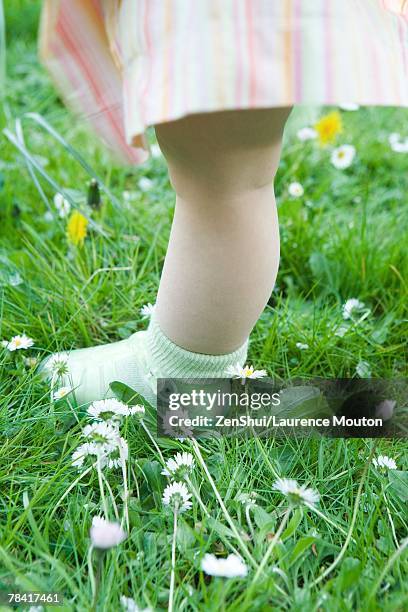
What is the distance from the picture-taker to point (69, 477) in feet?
3.09

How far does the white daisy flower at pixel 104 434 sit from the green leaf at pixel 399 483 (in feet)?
1.14

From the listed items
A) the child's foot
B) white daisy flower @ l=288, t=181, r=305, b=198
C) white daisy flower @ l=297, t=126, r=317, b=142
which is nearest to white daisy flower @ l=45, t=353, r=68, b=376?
the child's foot

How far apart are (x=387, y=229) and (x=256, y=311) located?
0.65 metres

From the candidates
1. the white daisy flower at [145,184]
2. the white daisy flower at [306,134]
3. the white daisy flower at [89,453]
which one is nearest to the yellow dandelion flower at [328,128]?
the white daisy flower at [306,134]

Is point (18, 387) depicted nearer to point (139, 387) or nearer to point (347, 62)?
point (139, 387)

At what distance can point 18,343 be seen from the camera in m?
1.12

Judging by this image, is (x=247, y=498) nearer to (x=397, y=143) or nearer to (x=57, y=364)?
(x=57, y=364)

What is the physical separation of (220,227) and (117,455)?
308 millimetres

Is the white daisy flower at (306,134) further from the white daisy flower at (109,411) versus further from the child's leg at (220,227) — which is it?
the white daisy flower at (109,411)

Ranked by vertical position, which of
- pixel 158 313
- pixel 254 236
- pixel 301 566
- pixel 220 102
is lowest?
pixel 301 566

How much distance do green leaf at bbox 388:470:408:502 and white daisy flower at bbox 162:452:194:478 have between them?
250mm

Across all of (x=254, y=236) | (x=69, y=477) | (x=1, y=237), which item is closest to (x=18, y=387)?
(x=69, y=477)

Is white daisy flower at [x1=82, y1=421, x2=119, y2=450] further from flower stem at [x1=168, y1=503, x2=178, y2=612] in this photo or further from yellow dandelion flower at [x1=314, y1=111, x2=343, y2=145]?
yellow dandelion flower at [x1=314, y1=111, x2=343, y2=145]

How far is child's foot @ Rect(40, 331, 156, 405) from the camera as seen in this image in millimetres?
1090
